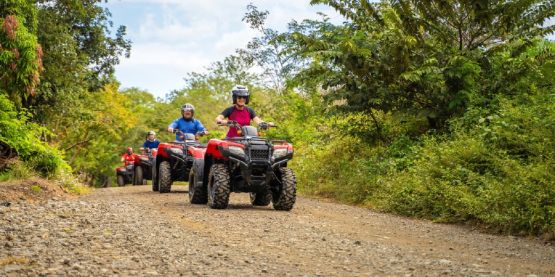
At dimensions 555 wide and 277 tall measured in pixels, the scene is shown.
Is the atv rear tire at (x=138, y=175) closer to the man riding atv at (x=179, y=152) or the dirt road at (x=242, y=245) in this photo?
the man riding atv at (x=179, y=152)

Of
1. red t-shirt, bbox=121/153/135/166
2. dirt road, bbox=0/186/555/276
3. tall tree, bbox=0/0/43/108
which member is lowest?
dirt road, bbox=0/186/555/276

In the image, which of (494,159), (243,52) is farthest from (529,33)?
(243,52)

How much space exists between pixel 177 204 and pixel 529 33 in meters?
8.17

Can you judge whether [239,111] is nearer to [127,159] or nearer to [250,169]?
[250,169]

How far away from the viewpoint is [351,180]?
607 inches

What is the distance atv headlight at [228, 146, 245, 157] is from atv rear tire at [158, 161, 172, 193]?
17.8ft

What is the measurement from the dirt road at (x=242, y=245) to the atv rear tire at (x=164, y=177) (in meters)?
5.20

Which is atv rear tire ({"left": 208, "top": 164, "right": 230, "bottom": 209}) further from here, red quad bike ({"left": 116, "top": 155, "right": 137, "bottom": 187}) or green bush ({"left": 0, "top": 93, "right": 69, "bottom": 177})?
red quad bike ({"left": 116, "top": 155, "right": 137, "bottom": 187})

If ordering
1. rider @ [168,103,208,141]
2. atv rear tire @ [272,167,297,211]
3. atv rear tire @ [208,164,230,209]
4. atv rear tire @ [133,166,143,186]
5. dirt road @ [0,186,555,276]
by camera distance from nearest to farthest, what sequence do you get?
dirt road @ [0,186,555,276], atv rear tire @ [208,164,230,209], atv rear tire @ [272,167,297,211], rider @ [168,103,208,141], atv rear tire @ [133,166,143,186]

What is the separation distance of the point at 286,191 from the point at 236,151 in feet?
3.57

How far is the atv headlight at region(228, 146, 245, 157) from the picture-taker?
10.9 metres

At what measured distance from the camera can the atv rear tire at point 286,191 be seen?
437 inches

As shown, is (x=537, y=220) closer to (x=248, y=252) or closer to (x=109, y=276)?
(x=248, y=252)

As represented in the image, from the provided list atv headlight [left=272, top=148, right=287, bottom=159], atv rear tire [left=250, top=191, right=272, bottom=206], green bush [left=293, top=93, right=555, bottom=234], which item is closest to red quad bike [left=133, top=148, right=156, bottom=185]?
green bush [left=293, top=93, right=555, bottom=234]
